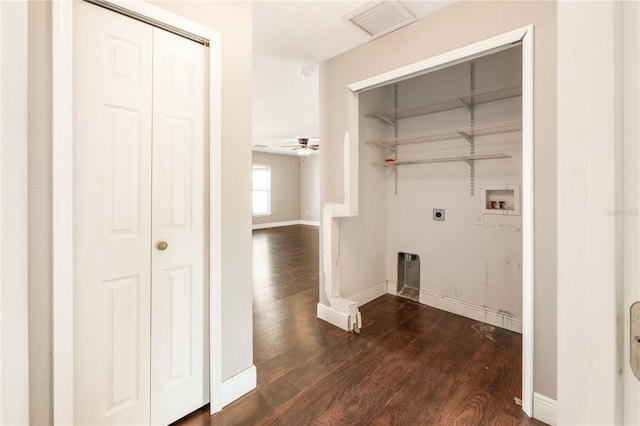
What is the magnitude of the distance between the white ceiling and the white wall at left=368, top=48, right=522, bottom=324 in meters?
0.95

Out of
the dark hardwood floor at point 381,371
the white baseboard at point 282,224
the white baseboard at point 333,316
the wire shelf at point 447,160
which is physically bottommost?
the dark hardwood floor at point 381,371

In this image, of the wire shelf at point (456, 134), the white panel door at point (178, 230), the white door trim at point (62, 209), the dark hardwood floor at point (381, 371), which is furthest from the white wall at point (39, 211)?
the wire shelf at point (456, 134)

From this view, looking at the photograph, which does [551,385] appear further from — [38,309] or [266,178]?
[266,178]

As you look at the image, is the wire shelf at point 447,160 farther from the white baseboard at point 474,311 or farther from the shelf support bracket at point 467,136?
the white baseboard at point 474,311

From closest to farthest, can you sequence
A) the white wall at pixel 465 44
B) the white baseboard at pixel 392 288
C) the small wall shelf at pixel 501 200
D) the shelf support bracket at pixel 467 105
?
the white wall at pixel 465 44 < the small wall shelf at pixel 501 200 < the shelf support bracket at pixel 467 105 < the white baseboard at pixel 392 288

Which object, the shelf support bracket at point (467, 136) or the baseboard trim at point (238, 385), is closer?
the baseboard trim at point (238, 385)

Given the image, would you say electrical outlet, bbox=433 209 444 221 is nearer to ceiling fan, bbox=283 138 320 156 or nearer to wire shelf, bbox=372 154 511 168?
wire shelf, bbox=372 154 511 168

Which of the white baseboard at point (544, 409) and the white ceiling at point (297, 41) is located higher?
the white ceiling at point (297, 41)

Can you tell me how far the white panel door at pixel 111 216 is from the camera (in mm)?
1254

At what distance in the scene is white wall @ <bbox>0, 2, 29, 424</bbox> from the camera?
74 centimetres

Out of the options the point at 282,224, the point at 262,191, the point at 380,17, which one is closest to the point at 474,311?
the point at 380,17

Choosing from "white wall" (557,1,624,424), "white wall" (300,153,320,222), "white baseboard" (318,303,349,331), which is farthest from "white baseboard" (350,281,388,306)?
→ "white wall" (300,153,320,222)

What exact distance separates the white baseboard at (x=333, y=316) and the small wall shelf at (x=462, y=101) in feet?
7.08

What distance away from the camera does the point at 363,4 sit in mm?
2004
